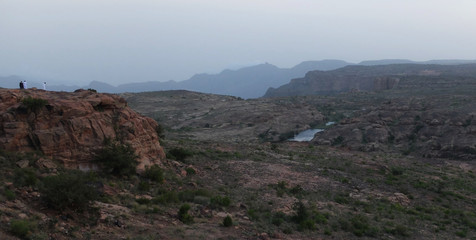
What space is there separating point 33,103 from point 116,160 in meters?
3.45

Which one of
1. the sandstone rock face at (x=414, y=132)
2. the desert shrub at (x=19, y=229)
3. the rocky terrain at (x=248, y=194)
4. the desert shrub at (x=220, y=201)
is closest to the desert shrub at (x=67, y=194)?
the rocky terrain at (x=248, y=194)

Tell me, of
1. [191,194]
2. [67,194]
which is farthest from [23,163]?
[191,194]

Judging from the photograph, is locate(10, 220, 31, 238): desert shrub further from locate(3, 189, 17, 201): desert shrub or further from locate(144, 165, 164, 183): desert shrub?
locate(144, 165, 164, 183): desert shrub

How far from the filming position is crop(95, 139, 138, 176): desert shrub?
12727mm

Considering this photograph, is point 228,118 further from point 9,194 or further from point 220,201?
point 9,194

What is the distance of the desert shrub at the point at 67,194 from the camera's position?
880cm

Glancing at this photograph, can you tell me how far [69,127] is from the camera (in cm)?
1296

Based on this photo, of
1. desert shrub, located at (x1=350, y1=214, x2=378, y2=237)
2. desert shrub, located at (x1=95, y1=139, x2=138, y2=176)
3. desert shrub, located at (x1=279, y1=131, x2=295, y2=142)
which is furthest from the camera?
desert shrub, located at (x1=279, y1=131, x2=295, y2=142)

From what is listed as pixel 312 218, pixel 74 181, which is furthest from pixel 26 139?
pixel 312 218

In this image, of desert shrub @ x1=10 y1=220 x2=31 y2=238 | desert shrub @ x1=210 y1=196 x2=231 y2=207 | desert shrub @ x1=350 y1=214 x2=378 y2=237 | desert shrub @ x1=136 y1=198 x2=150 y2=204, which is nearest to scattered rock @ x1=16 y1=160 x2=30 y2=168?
desert shrub @ x1=136 y1=198 x2=150 y2=204

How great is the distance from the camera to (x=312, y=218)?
12.5m

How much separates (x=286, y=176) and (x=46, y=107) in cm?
1143

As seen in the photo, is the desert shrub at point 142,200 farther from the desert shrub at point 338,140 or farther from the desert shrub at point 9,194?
the desert shrub at point 338,140

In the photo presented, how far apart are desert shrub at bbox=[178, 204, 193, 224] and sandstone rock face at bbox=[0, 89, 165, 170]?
13.7 feet
